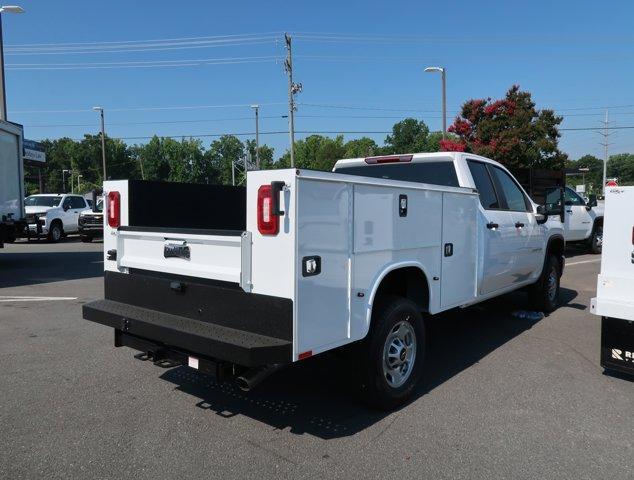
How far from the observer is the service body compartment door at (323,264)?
3.24m

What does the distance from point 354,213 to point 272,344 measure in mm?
1023

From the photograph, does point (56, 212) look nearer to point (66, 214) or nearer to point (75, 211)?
point (66, 214)

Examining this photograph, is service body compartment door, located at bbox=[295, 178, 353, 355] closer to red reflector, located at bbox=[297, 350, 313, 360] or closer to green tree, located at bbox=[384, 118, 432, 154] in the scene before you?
red reflector, located at bbox=[297, 350, 313, 360]

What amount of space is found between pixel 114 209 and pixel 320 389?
→ 7.56ft

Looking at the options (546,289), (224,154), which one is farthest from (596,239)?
(224,154)

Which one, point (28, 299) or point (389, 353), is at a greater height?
point (389, 353)

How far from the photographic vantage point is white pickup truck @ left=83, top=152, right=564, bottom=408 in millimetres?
3254

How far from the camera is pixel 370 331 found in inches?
155

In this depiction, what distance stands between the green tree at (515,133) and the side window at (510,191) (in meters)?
15.3

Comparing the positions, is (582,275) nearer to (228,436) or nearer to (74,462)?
(228,436)

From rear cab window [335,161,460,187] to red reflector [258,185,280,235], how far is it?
2439 millimetres

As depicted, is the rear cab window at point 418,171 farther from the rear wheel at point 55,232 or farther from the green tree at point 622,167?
the green tree at point 622,167

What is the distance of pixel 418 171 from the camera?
19.3ft

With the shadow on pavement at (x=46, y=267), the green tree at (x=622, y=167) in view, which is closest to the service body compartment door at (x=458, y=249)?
the shadow on pavement at (x=46, y=267)
